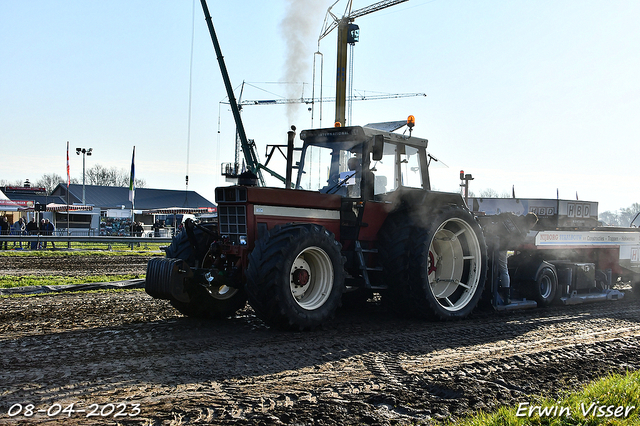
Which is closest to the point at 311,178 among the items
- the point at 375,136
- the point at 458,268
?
the point at 375,136

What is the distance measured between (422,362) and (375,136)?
322cm

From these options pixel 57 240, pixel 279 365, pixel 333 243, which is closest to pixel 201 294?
pixel 333 243

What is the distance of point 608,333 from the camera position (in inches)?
289

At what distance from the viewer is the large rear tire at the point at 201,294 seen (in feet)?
23.7

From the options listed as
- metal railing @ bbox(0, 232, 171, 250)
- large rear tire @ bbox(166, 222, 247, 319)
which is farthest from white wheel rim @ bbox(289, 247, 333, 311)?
metal railing @ bbox(0, 232, 171, 250)

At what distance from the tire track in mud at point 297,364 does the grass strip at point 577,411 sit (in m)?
0.26

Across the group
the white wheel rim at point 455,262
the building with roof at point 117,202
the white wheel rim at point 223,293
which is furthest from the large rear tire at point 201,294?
the building with roof at point 117,202

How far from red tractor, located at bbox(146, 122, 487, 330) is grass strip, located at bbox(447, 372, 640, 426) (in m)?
2.88

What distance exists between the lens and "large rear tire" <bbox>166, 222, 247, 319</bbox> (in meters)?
7.23

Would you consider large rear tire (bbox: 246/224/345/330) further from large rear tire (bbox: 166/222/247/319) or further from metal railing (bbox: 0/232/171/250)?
metal railing (bbox: 0/232/171/250)

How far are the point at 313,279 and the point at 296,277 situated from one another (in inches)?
15.7

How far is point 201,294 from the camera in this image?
23.3ft

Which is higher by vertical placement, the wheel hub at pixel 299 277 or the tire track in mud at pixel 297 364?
the wheel hub at pixel 299 277

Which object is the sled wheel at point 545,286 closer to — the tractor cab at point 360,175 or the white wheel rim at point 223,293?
the tractor cab at point 360,175
